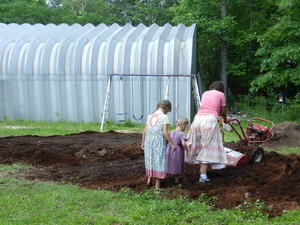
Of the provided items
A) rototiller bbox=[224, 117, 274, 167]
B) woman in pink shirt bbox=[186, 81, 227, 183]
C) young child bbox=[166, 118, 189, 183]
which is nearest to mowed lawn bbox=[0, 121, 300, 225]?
young child bbox=[166, 118, 189, 183]

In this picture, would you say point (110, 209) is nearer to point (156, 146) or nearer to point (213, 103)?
point (156, 146)

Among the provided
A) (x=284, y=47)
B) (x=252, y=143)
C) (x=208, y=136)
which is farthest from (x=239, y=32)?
(x=208, y=136)

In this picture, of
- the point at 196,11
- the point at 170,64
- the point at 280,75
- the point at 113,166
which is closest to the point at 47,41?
the point at 170,64

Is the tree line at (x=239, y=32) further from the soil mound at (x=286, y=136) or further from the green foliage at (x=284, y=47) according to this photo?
the soil mound at (x=286, y=136)

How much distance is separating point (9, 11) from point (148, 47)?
1693 centimetres

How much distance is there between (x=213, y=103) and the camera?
639 cm

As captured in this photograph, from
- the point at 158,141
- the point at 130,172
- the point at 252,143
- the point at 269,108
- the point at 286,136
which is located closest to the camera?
the point at 158,141

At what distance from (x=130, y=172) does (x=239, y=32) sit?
16.3 m

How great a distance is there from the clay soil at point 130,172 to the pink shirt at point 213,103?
111 cm

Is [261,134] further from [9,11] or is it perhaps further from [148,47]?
[9,11]

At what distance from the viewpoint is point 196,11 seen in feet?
69.8

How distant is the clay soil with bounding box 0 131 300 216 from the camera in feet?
18.3

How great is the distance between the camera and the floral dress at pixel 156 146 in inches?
238

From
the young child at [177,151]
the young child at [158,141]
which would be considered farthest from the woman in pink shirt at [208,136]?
the young child at [158,141]
